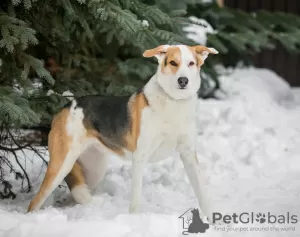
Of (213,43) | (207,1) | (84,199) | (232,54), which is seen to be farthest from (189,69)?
(232,54)

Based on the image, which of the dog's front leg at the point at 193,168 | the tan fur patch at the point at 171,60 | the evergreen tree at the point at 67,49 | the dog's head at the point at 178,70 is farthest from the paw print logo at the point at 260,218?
the evergreen tree at the point at 67,49

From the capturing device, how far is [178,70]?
4059 millimetres

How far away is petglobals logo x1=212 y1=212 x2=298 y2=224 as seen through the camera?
13.6ft

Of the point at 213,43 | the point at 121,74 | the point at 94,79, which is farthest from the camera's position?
the point at 213,43

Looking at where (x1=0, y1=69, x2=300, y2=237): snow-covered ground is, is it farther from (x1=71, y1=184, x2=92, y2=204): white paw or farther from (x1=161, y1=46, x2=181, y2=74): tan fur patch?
(x1=161, y1=46, x2=181, y2=74): tan fur patch

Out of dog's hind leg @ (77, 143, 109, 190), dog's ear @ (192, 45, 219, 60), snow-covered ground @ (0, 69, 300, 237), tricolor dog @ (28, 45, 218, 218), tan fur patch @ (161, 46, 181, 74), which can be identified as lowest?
snow-covered ground @ (0, 69, 300, 237)

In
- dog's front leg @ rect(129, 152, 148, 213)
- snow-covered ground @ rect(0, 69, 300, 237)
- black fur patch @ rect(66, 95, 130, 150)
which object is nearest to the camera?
snow-covered ground @ rect(0, 69, 300, 237)

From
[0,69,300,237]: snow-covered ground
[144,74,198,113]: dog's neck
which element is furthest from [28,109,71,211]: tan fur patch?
[144,74,198,113]: dog's neck

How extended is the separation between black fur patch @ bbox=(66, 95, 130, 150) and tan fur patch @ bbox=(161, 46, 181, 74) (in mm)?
521

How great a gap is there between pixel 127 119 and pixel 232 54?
Answer: 6.95 m

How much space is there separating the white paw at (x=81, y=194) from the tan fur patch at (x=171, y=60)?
54.5 inches

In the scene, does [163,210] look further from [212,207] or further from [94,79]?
[94,79]

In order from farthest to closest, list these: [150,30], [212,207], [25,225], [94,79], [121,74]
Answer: [121,74] < [94,79] < [150,30] < [212,207] < [25,225]

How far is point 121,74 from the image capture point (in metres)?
7.39
